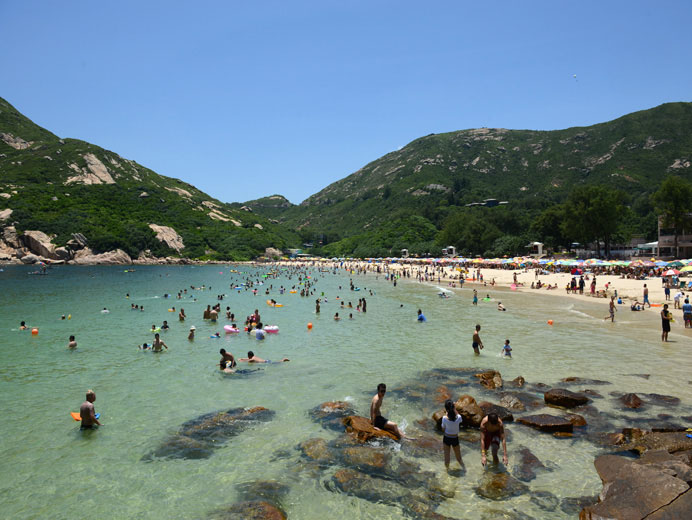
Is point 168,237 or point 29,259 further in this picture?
point 168,237

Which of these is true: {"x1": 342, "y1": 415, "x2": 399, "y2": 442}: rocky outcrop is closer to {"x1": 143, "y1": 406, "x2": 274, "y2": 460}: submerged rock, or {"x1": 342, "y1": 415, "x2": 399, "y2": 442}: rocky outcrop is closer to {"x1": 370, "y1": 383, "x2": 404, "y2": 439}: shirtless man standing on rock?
{"x1": 370, "y1": 383, "x2": 404, "y2": 439}: shirtless man standing on rock

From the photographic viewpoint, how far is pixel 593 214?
2675 inches

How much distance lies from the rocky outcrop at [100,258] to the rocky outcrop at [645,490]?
11901cm

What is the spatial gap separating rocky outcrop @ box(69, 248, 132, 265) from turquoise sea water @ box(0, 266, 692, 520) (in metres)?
83.6

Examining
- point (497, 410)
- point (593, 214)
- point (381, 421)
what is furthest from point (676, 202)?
point (381, 421)

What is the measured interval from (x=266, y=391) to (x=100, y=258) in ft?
361

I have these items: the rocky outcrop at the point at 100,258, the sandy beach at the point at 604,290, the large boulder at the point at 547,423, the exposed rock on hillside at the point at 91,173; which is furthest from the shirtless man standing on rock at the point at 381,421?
the exposed rock on hillside at the point at 91,173

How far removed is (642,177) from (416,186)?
83020mm

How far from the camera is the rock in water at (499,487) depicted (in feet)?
25.3

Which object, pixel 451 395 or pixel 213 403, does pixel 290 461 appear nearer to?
pixel 213 403

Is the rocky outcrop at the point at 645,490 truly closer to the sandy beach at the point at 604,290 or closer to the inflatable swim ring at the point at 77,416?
the inflatable swim ring at the point at 77,416

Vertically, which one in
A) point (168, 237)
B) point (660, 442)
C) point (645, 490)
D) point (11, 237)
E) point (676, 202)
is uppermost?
point (676, 202)

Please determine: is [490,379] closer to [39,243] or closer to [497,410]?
[497,410]

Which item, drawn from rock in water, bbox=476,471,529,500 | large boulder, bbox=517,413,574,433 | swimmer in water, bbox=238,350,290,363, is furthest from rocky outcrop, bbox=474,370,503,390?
swimmer in water, bbox=238,350,290,363
